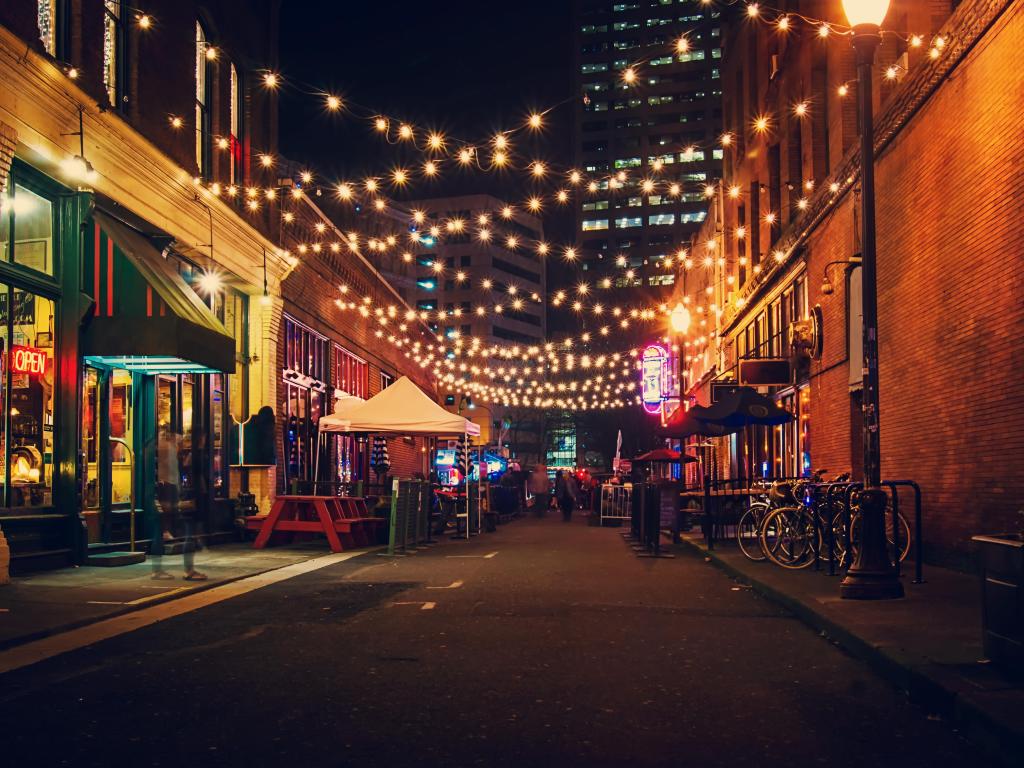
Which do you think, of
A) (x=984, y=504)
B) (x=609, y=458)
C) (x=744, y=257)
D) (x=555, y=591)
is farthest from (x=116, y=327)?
(x=609, y=458)

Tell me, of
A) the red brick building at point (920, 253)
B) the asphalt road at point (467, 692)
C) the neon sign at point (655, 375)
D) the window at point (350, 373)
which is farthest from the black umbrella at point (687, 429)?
the neon sign at point (655, 375)

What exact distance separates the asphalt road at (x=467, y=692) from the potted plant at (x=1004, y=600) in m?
0.60

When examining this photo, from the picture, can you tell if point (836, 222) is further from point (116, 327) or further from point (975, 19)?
point (116, 327)

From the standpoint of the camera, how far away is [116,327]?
14117mm

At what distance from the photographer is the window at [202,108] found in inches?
742

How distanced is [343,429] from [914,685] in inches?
614

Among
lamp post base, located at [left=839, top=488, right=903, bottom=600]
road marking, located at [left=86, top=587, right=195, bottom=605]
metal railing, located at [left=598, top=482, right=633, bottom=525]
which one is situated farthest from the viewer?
metal railing, located at [left=598, top=482, right=633, bottom=525]

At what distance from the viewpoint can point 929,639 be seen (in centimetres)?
731

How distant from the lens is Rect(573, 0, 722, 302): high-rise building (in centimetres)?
12938

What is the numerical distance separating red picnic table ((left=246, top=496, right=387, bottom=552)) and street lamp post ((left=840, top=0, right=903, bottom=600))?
32.2 feet

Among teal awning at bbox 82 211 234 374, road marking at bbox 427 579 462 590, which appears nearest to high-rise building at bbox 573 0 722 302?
teal awning at bbox 82 211 234 374

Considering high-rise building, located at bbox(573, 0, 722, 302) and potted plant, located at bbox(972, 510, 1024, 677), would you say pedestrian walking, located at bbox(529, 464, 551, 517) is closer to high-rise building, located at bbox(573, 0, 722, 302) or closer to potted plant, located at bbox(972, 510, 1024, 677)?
potted plant, located at bbox(972, 510, 1024, 677)

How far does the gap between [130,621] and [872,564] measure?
6.78 meters

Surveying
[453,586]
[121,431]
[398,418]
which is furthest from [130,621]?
[398,418]
